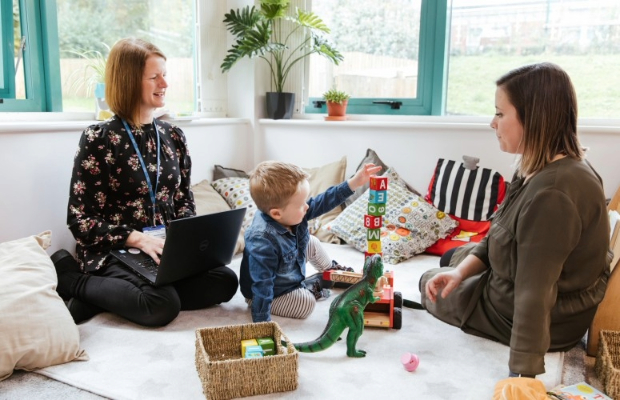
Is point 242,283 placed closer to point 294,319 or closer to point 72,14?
point 294,319

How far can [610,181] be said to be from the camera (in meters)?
2.62

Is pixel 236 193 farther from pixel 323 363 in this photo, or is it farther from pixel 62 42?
pixel 323 363

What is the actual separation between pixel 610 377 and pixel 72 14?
99.2 inches

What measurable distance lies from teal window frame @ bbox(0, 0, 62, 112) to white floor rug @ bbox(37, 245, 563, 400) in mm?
1036

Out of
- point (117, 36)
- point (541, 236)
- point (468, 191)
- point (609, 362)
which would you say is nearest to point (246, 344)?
point (541, 236)

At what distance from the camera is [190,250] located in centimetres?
180

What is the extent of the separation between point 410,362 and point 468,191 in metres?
1.39

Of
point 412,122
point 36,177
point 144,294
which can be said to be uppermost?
point 412,122

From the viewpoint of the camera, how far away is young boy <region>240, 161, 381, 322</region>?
1.74m

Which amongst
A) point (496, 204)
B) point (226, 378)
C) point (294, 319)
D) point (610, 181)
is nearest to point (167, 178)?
point (294, 319)

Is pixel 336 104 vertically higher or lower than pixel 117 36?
lower


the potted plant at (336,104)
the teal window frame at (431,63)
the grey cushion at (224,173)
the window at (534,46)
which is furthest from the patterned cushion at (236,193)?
the window at (534,46)

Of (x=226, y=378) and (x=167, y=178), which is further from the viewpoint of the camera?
(x=167, y=178)

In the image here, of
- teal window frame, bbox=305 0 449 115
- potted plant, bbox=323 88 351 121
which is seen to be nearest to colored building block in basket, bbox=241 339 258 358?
potted plant, bbox=323 88 351 121
